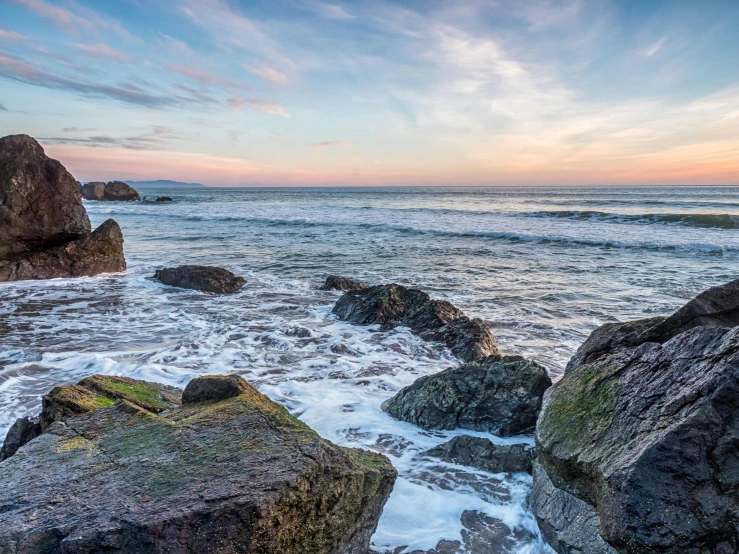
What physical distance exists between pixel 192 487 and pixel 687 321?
16.9 ft

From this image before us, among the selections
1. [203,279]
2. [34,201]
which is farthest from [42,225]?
[203,279]

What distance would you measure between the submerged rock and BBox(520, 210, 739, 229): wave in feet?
109

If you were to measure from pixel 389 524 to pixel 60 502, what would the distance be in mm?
2521

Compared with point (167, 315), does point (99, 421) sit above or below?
above

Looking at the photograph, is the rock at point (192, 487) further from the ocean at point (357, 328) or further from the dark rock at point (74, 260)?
the dark rock at point (74, 260)

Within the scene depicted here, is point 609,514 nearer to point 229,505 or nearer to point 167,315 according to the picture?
point 229,505

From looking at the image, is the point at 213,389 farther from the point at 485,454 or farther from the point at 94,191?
the point at 94,191

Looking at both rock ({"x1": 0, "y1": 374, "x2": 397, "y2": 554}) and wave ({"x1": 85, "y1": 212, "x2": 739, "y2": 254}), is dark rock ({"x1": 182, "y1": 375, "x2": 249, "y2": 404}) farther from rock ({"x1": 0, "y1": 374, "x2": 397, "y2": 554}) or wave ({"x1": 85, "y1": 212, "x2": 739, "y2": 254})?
wave ({"x1": 85, "y1": 212, "x2": 739, "y2": 254})

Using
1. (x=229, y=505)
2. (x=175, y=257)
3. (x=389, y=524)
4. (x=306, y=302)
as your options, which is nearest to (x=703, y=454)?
(x=389, y=524)

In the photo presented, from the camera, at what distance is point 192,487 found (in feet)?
8.78

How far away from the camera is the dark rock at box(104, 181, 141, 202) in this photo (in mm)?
67062

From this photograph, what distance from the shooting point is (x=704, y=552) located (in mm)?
2594

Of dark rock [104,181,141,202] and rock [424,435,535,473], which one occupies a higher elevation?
dark rock [104,181,141,202]

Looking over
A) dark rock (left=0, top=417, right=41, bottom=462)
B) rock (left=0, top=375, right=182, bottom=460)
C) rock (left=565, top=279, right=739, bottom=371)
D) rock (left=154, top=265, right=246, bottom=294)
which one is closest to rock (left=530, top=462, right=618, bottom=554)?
rock (left=565, top=279, right=739, bottom=371)
